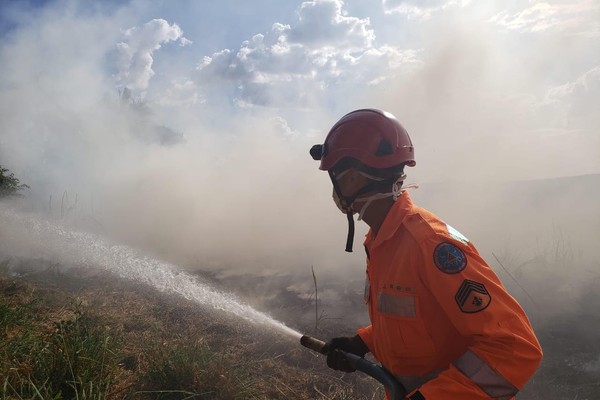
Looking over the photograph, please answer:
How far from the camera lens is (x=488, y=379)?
131 cm

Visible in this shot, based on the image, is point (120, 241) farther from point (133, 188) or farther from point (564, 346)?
point (564, 346)

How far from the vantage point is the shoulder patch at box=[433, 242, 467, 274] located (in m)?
1.43

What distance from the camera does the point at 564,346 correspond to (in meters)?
5.09


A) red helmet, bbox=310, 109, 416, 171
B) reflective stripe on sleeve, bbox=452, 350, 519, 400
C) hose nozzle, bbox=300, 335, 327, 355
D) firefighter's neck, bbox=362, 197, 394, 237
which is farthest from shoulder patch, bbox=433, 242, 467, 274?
hose nozzle, bbox=300, 335, 327, 355

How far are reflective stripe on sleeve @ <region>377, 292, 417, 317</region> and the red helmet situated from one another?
65 centimetres

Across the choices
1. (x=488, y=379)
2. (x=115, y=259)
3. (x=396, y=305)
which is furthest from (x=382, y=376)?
(x=115, y=259)

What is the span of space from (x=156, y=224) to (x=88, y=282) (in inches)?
248

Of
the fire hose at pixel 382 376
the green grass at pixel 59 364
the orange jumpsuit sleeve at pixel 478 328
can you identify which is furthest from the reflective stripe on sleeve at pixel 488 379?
the green grass at pixel 59 364

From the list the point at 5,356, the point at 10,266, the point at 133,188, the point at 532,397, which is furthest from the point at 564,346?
the point at 133,188

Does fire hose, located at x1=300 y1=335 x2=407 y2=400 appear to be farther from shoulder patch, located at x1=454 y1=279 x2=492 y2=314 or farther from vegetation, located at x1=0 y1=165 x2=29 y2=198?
vegetation, located at x1=0 y1=165 x2=29 y2=198

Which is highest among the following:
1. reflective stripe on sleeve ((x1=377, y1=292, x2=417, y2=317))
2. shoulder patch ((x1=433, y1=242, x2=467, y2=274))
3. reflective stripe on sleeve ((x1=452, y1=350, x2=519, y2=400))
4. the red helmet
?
the red helmet

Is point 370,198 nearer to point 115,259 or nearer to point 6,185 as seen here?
point 115,259

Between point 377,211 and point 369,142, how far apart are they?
0.36 metres

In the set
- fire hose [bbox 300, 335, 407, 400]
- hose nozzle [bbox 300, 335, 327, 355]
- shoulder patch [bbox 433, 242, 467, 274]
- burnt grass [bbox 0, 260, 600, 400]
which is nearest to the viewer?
shoulder patch [bbox 433, 242, 467, 274]
